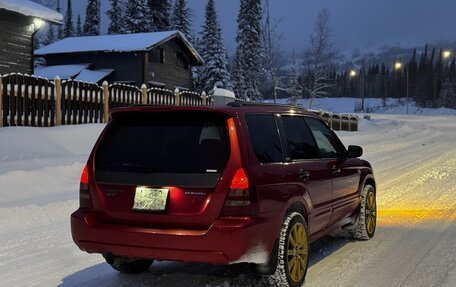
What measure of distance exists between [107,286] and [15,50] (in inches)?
816

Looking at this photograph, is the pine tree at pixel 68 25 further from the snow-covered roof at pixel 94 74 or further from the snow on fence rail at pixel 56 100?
the snow on fence rail at pixel 56 100

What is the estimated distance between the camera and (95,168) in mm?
4590

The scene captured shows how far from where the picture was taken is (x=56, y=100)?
13922mm

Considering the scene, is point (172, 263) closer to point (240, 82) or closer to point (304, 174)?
point (304, 174)

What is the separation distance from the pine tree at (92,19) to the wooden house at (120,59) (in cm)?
3317

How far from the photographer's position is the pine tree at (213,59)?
5250cm

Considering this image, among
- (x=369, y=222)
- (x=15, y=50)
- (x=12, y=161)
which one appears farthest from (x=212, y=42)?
(x=369, y=222)

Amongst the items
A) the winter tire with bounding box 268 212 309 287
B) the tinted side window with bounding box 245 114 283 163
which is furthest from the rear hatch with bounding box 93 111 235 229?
the winter tire with bounding box 268 212 309 287

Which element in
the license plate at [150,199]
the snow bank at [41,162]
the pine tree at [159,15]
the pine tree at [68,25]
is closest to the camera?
the license plate at [150,199]

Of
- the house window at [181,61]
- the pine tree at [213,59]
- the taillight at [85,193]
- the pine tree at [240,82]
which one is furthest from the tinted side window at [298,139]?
the pine tree at [240,82]

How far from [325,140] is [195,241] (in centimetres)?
257

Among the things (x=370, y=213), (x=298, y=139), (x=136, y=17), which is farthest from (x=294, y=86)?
(x=298, y=139)

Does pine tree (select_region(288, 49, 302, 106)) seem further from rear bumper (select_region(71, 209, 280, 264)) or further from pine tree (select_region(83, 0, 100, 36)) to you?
rear bumper (select_region(71, 209, 280, 264))

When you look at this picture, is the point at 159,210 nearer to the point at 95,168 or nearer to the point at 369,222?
the point at 95,168
